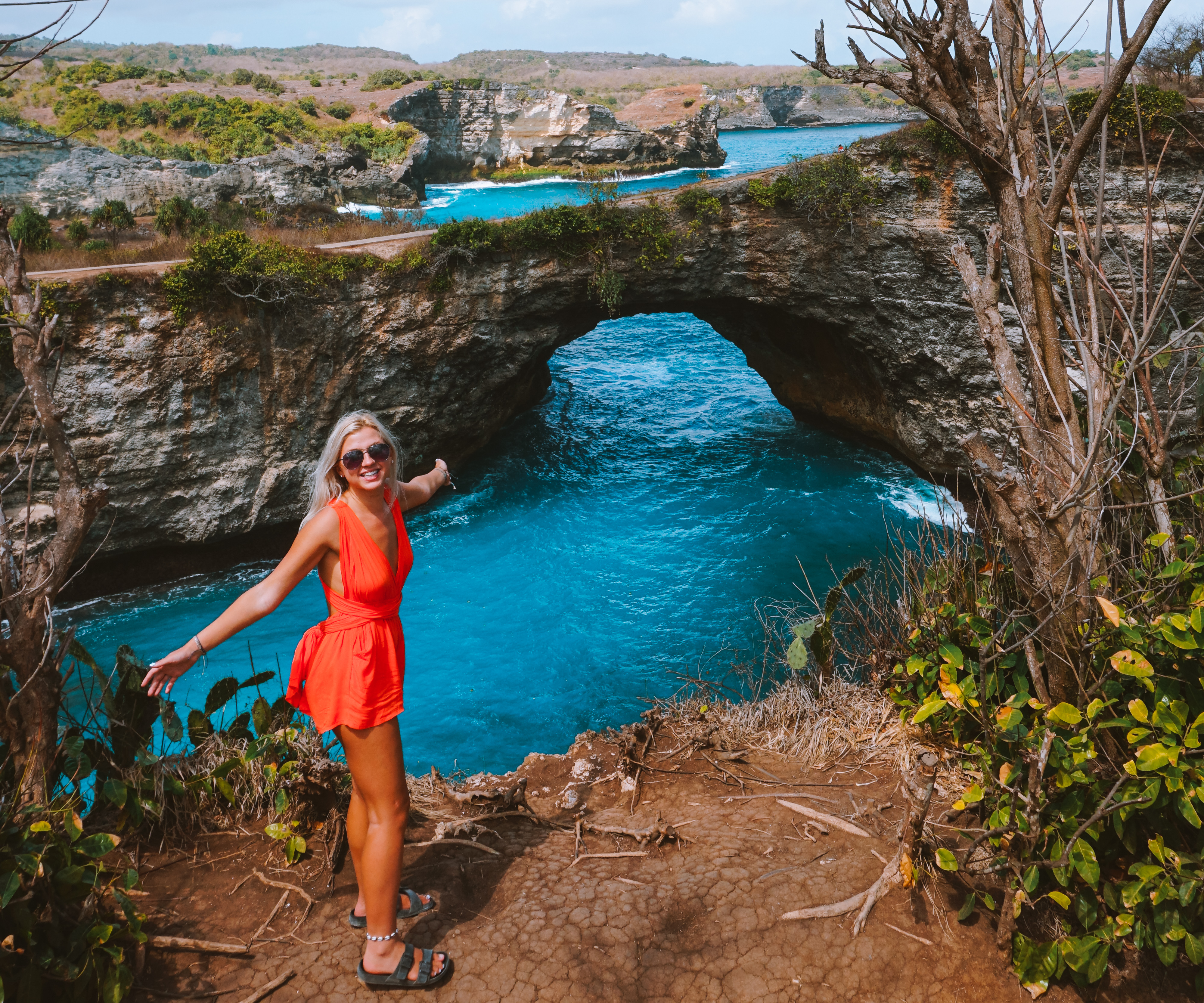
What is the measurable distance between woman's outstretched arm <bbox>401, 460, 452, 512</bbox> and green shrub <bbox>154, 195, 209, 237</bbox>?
1670 centimetres

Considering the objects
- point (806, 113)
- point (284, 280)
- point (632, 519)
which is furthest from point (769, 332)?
point (806, 113)

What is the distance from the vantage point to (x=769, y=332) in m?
17.3

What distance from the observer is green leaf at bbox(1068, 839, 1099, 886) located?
281 cm

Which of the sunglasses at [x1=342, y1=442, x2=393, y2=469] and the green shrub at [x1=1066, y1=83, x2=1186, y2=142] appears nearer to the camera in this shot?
the sunglasses at [x1=342, y1=442, x2=393, y2=469]

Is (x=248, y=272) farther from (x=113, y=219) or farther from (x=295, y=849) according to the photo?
(x=295, y=849)

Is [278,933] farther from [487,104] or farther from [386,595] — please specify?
[487,104]

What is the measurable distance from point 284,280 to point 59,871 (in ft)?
36.3

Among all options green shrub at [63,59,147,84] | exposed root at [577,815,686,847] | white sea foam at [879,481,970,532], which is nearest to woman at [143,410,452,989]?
exposed root at [577,815,686,847]

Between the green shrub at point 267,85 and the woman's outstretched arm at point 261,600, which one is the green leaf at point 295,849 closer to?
the woman's outstretched arm at point 261,600

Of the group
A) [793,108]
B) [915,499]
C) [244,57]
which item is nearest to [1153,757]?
[915,499]

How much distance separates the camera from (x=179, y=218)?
59.7 feet

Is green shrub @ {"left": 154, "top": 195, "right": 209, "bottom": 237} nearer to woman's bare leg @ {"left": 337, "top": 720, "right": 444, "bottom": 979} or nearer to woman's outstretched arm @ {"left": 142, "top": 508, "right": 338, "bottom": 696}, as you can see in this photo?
woman's outstretched arm @ {"left": 142, "top": 508, "right": 338, "bottom": 696}

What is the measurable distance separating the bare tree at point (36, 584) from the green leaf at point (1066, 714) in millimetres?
3941

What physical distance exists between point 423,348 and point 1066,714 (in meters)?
12.5
